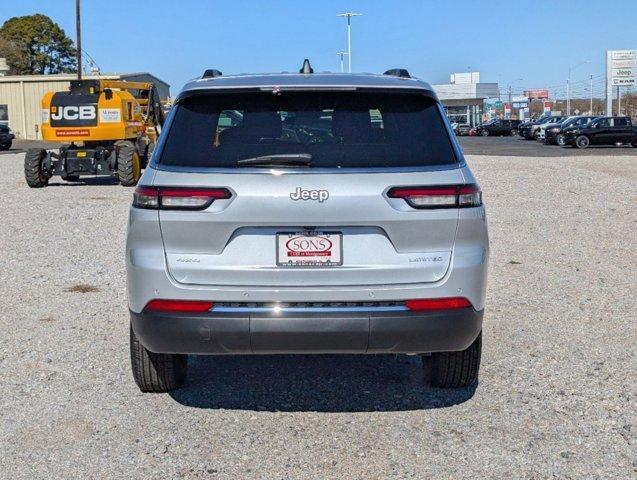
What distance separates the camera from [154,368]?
4754 millimetres

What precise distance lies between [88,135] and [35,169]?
1.46 m

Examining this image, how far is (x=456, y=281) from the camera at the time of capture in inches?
159

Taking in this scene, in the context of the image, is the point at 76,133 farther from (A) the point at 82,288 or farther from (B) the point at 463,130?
(B) the point at 463,130

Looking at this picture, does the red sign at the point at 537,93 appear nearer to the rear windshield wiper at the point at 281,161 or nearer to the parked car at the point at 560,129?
the parked car at the point at 560,129

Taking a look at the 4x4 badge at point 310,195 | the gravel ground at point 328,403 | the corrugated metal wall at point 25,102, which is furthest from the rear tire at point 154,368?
the corrugated metal wall at point 25,102

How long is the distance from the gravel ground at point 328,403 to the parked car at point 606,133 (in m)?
34.5

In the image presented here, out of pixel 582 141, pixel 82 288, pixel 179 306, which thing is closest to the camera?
pixel 179 306

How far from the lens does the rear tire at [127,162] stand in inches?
734

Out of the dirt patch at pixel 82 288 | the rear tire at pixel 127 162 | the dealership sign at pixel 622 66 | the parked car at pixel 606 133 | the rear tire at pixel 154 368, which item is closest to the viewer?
the rear tire at pixel 154 368

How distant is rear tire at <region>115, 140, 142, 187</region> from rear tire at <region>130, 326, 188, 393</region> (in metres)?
14.3

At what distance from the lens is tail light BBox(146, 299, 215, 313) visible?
3982mm

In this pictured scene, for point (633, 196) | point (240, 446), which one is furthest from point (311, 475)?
point (633, 196)

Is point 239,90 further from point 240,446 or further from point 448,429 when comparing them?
point 448,429

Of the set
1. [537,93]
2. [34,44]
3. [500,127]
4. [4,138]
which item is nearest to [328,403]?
[4,138]
